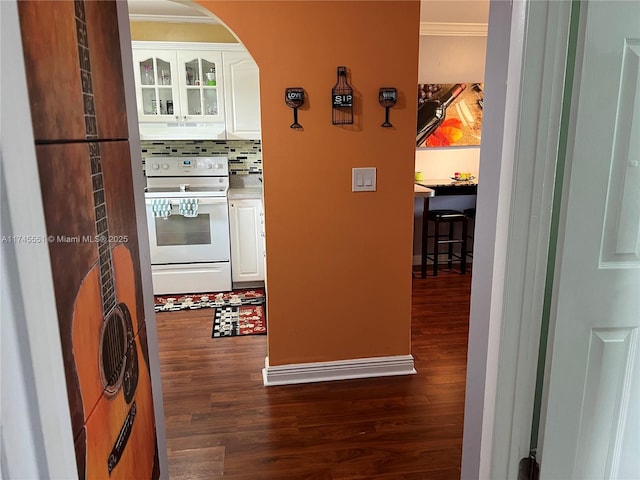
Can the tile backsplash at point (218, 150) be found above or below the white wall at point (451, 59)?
below

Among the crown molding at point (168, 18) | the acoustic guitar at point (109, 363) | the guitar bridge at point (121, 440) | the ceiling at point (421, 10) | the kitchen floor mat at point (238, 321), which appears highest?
the ceiling at point (421, 10)

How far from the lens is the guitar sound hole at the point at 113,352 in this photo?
2.84 ft

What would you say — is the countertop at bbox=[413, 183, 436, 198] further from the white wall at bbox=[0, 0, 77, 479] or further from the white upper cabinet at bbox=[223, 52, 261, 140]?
the white wall at bbox=[0, 0, 77, 479]

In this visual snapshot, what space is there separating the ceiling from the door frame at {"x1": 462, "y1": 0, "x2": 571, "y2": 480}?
3351 mm

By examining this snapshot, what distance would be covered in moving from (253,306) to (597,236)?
337 cm

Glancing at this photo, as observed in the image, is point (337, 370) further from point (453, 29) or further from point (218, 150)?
point (453, 29)

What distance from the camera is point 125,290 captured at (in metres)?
1.02

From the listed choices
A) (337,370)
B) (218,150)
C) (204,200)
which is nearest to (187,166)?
(218,150)

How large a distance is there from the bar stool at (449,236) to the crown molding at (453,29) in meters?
1.87

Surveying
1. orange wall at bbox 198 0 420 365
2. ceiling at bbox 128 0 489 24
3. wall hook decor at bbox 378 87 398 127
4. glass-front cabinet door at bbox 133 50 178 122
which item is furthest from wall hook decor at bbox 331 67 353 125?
Answer: glass-front cabinet door at bbox 133 50 178 122

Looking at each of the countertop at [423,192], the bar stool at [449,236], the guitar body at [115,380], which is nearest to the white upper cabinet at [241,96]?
the countertop at [423,192]

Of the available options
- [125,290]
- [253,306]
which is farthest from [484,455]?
[253,306]

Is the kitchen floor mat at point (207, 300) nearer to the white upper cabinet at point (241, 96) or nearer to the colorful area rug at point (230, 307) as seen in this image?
the colorful area rug at point (230, 307)

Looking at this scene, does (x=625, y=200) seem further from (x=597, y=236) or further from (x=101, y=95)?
(x=101, y=95)
